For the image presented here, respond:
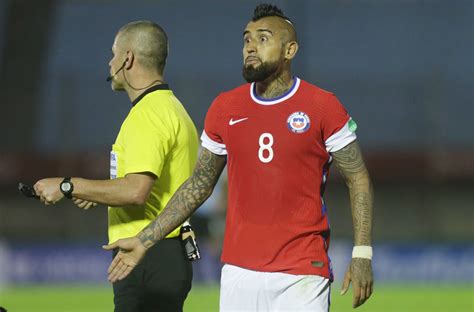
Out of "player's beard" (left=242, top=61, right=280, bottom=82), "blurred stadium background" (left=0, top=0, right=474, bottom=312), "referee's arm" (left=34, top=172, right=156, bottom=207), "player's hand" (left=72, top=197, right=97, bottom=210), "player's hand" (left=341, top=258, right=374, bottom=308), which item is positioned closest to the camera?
"player's hand" (left=341, top=258, right=374, bottom=308)

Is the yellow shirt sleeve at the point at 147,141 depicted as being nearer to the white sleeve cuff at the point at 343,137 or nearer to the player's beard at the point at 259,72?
the player's beard at the point at 259,72

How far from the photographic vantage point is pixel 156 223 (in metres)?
5.59

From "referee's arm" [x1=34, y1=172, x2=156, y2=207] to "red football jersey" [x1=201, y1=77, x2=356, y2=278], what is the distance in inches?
18.4

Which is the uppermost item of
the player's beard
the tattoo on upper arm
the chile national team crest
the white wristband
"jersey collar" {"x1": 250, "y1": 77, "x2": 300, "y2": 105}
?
the player's beard

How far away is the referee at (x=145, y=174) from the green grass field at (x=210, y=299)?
25.6 ft

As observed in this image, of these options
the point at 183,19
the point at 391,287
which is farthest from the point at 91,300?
the point at 183,19

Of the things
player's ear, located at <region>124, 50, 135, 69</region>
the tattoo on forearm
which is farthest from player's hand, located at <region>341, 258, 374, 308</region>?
player's ear, located at <region>124, 50, 135, 69</region>

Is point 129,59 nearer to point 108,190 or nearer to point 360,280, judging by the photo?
point 108,190

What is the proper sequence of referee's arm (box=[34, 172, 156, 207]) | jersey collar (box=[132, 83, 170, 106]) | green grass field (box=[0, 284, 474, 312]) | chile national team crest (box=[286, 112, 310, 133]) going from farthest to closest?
green grass field (box=[0, 284, 474, 312]) < jersey collar (box=[132, 83, 170, 106]) < referee's arm (box=[34, 172, 156, 207]) < chile national team crest (box=[286, 112, 310, 133])

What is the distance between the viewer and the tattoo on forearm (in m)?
5.41

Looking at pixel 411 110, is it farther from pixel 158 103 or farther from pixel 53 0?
pixel 158 103

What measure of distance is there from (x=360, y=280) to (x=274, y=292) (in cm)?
41

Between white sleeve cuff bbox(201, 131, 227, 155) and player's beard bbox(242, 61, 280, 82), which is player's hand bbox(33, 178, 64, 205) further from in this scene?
player's beard bbox(242, 61, 280, 82)

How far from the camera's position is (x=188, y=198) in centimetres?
567
